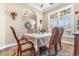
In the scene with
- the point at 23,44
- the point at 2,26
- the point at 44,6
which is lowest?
the point at 23,44

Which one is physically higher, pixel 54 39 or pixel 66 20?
pixel 66 20

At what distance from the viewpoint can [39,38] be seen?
7.13 feet

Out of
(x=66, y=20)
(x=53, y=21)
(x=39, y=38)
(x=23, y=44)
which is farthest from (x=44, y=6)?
(x=23, y=44)

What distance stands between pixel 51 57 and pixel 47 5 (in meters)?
0.84

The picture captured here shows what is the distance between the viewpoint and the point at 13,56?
225cm

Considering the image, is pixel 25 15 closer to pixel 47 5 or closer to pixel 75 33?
pixel 47 5

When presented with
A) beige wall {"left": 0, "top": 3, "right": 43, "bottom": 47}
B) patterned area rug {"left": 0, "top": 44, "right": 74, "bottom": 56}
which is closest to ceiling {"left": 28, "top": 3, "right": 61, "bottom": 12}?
beige wall {"left": 0, "top": 3, "right": 43, "bottom": 47}

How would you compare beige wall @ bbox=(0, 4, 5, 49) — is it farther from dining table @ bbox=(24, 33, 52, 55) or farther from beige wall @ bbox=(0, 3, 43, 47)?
dining table @ bbox=(24, 33, 52, 55)

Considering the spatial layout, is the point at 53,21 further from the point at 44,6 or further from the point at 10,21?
the point at 10,21

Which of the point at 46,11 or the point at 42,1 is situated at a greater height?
the point at 42,1

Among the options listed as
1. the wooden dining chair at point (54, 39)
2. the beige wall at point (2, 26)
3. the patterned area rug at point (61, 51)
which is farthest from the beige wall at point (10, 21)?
the wooden dining chair at point (54, 39)

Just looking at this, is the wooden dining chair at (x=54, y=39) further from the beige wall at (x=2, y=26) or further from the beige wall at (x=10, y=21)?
the beige wall at (x=2, y=26)

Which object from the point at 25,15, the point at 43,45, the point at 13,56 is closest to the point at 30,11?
the point at 25,15

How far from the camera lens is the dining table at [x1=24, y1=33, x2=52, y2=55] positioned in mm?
2170
